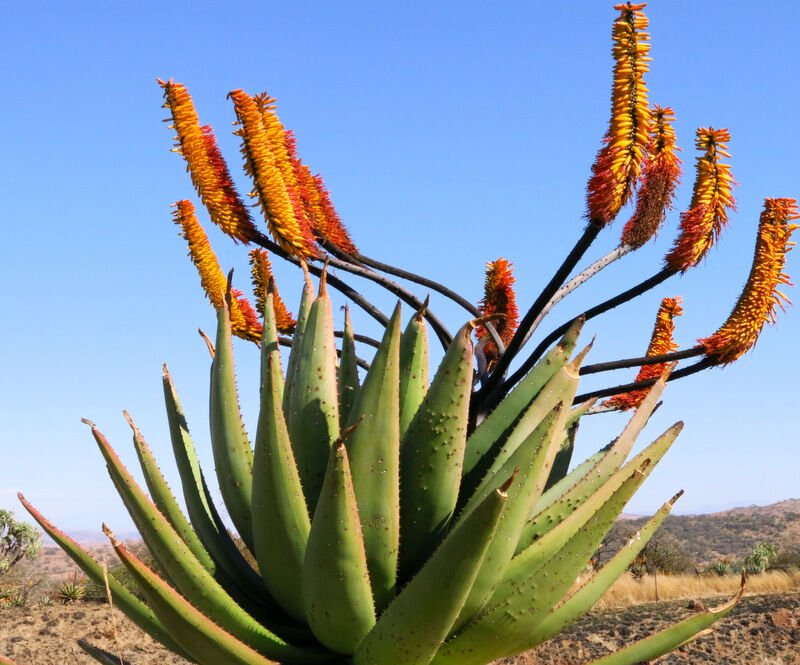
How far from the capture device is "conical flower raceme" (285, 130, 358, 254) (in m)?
5.45

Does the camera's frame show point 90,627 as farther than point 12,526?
No

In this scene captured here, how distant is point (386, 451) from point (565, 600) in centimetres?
78

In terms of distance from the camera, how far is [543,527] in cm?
312

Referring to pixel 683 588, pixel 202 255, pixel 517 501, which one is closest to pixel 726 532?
pixel 683 588

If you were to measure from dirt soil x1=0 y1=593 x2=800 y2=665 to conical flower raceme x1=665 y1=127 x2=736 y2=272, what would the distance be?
5022 millimetres

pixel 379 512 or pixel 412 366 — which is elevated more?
pixel 412 366

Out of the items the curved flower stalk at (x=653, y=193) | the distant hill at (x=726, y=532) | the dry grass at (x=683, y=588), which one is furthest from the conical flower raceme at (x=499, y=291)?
the distant hill at (x=726, y=532)

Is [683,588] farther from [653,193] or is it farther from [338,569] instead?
[338,569]

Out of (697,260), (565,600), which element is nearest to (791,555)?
(697,260)

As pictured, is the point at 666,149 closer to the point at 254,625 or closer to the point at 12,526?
the point at 254,625

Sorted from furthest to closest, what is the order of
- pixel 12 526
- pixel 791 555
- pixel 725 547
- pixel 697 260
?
pixel 725 547, pixel 791 555, pixel 12 526, pixel 697 260

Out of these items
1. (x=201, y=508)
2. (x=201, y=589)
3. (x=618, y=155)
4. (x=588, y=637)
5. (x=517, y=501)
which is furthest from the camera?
(x=588, y=637)

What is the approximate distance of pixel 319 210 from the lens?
551 centimetres

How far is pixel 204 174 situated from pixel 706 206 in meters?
2.63
